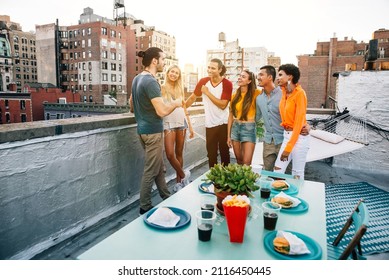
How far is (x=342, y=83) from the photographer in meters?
5.27

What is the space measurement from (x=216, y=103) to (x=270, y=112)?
2.14 ft

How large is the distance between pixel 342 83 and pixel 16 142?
5466 millimetres

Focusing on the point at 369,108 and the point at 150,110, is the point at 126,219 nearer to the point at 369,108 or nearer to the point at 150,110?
the point at 150,110

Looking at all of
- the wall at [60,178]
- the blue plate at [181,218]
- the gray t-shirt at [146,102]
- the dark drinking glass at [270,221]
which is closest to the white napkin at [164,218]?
the blue plate at [181,218]

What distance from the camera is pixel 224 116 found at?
11.1 ft

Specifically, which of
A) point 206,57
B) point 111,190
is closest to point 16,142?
point 111,190

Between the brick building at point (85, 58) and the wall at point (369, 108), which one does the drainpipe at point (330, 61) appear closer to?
the wall at point (369, 108)

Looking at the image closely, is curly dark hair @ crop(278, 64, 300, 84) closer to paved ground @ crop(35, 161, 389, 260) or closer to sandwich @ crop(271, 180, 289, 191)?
sandwich @ crop(271, 180, 289, 191)

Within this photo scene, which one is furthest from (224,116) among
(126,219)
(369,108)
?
(369,108)

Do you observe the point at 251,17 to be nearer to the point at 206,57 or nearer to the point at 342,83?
the point at 342,83

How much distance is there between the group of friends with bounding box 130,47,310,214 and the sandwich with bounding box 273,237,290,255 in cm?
119

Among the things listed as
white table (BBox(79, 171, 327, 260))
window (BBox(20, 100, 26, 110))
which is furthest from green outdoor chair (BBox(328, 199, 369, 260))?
window (BBox(20, 100, 26, 110))

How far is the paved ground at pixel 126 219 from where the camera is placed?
212 cm

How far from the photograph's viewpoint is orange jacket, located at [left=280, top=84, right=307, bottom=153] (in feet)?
8.14
